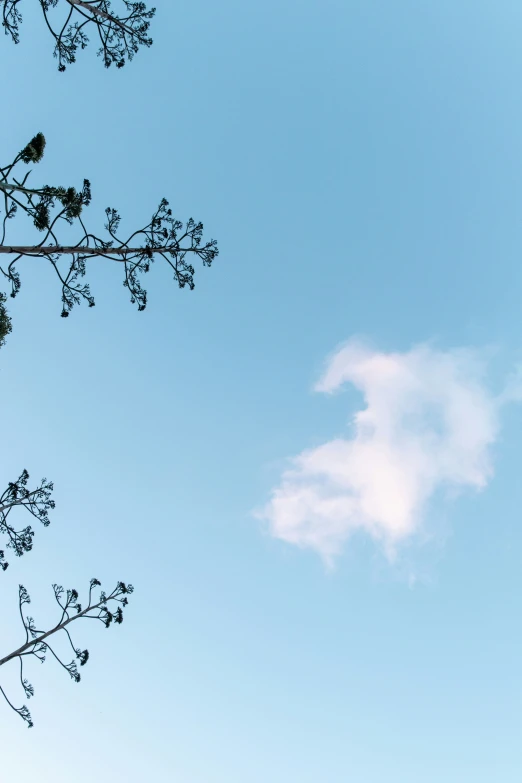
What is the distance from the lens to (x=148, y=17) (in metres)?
12.8

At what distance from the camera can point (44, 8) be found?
11.6 metres

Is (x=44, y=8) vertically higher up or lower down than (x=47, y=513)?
higher up

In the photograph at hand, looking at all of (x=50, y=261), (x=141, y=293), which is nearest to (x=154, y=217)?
(x=141, y=293)

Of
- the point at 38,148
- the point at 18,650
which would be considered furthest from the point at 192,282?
the point at 18,650

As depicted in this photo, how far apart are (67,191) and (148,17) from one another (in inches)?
199

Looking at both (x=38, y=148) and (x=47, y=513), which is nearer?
(x=38, y=148)

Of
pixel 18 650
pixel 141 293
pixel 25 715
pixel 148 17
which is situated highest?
pixel 148 17

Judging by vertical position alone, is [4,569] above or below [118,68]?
below

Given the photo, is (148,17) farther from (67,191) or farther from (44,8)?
(67,191)

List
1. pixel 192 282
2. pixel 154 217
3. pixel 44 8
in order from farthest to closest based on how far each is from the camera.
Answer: pixel 192 282
pixel 154 217
pixel 44 8

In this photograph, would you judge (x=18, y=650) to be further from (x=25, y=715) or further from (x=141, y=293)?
(x=141, y=293)

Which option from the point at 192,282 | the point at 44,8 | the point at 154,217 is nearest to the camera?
the point at 44,8

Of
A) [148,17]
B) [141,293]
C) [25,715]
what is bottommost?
[25,715]

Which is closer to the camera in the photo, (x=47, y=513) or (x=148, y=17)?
(x=148, y=17)
